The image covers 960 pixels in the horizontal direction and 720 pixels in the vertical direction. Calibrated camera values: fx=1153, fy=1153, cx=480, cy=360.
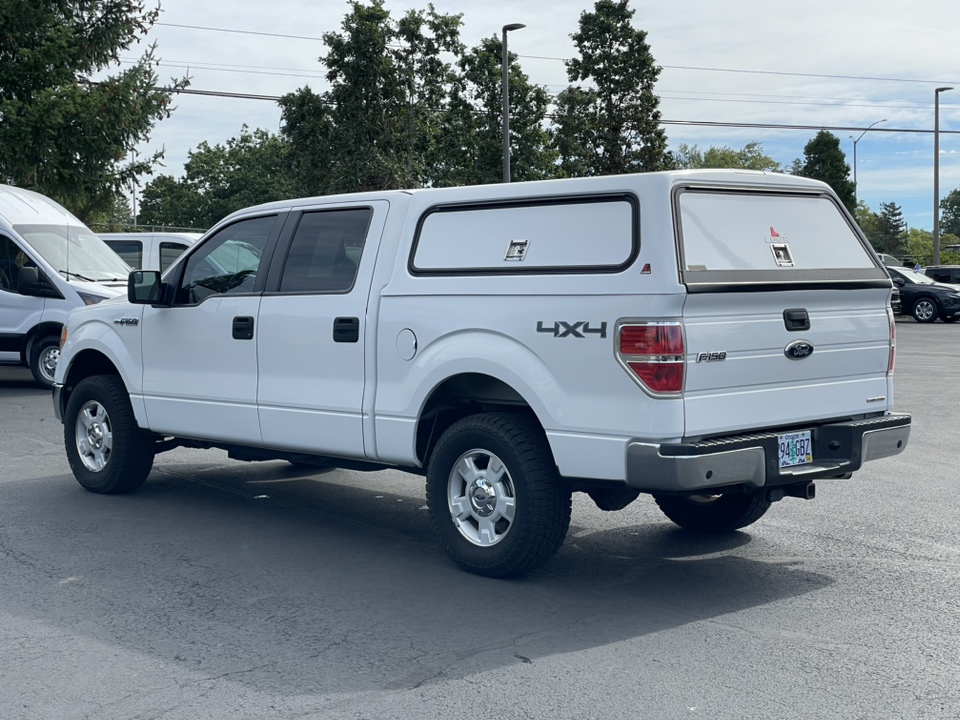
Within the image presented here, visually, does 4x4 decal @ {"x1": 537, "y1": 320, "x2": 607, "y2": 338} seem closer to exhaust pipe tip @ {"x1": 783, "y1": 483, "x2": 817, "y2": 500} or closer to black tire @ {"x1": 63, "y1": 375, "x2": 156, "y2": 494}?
exhaust pipe tip @ {"x1": 783, "y1": 483, "x2": 817, "y2": 500}

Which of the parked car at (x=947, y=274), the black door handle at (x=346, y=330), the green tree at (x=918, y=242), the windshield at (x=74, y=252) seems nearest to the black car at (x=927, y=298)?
the parked car at (x=947, y=274)

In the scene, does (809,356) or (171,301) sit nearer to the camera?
(809,356)

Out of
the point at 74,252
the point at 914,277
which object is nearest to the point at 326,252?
the point at 74,252

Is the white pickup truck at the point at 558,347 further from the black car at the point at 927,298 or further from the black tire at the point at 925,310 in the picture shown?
the black tire at the point at 925,310

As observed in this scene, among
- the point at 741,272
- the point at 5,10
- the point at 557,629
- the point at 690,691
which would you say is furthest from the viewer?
the point at 5,10

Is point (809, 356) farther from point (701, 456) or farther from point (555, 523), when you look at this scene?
point (555, 523)

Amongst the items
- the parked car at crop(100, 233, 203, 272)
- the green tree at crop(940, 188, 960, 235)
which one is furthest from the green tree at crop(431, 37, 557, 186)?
the green tree at crop(940, 188, 960, 235)

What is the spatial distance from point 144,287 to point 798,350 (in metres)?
4.26

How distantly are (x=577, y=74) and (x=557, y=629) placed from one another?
4218cm

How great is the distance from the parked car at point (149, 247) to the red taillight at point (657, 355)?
1384 cm

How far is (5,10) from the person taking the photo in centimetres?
2297

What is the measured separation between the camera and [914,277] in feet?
112

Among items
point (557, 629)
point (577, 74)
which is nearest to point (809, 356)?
point (557, 629)

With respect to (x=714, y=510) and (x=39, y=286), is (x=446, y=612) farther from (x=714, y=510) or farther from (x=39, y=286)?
(x=39, y=286)
